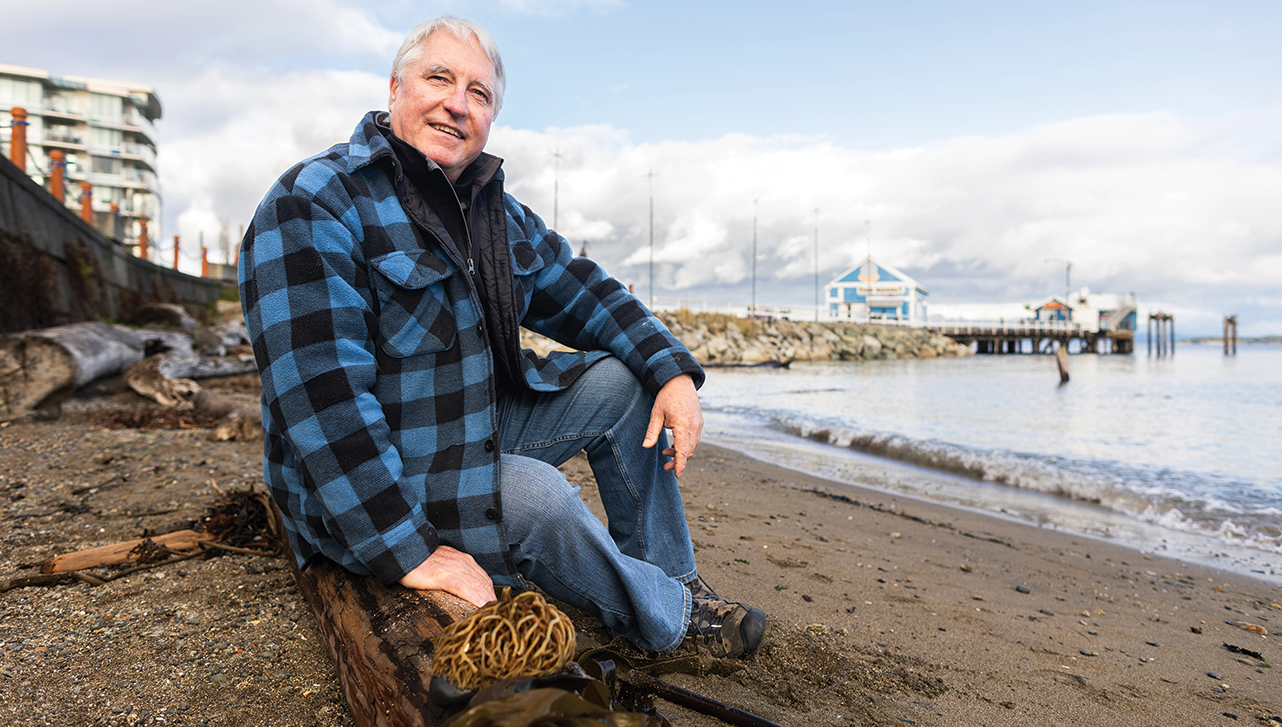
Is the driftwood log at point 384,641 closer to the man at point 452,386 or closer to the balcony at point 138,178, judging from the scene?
the man at point 452,386

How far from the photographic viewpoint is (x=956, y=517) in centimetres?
493

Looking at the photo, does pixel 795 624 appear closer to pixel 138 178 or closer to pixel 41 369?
pixel 41 369

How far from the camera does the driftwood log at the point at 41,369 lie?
16.7 feet

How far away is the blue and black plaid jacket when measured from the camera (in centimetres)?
148

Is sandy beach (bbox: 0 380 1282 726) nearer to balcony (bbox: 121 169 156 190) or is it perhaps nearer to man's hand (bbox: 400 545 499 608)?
man's hand (bbox: 400 545 499 608)

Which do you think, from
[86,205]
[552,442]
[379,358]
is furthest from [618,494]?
[86,205]

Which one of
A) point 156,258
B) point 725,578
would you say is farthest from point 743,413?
point 156,258

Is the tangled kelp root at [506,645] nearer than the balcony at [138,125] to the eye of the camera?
Yes

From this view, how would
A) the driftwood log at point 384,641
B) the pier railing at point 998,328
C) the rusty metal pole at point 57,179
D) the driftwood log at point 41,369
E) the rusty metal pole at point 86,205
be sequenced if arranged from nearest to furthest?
the driftwood log at point 384,641, the driftwood log at point 41,369, the rusty metal pole at point 57,179, the rusty metal pole at point 86,205, the pier railing at point 998,328

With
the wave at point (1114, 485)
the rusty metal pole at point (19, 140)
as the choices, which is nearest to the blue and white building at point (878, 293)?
the wave at point (1114, 485)

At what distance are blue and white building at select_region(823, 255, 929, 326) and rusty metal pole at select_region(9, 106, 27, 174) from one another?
5616 cm

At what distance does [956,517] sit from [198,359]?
8.08 meters

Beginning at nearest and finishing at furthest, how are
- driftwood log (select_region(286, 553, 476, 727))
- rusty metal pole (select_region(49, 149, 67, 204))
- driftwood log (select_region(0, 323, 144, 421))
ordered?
driftwood log (select_region(286, 553, 476, 727)) → driftwood log (select_region(0, 323, 144, 421)) → rusty metal pole (select_region(49, 149, 67, 204))

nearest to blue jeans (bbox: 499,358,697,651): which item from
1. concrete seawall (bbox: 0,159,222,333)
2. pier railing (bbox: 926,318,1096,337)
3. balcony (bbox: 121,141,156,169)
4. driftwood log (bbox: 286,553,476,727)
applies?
driftwood log (bbox: 286,553,476,727)
